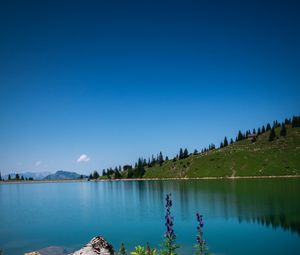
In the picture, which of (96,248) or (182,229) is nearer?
(96,248)

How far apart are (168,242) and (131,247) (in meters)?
26.8

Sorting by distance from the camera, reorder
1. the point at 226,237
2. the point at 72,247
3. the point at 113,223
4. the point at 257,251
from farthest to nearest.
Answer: the point at 113,223
the point at 226,237
the point at 72,247
the point at 257,251

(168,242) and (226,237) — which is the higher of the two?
(168,242)

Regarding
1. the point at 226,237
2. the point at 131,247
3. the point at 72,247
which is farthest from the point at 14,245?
the point at 226,237

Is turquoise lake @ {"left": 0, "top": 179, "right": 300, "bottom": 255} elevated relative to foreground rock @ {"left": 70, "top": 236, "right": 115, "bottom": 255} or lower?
lower

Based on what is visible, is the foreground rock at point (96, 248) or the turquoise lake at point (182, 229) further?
the turquoise lake at point (182, 229)

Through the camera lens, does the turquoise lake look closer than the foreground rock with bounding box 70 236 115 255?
No

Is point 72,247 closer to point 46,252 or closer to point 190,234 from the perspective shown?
point 46,252

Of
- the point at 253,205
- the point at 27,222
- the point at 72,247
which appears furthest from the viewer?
the point at 253,205

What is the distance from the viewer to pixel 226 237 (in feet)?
143

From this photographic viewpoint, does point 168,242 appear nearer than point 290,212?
Yes

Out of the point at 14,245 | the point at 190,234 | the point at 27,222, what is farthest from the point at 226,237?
the point at 27,222

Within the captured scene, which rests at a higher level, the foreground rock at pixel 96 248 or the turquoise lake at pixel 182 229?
the foreground rock at pixel 96 248

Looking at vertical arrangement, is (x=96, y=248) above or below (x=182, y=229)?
above
